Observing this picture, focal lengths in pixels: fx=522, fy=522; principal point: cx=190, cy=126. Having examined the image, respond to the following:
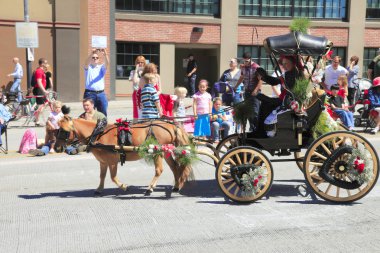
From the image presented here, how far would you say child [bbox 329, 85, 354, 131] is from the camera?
13281mm

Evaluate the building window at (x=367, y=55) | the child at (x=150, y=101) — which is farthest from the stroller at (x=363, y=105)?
the building window at (x=367, y=55)

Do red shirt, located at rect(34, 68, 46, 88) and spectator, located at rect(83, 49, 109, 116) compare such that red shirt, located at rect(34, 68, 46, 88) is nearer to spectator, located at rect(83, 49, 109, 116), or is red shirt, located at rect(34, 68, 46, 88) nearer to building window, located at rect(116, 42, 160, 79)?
spectator, located at rect(83, 49, 109, 116)

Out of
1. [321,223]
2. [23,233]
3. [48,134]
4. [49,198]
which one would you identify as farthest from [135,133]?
[48,134]

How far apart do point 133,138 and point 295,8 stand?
2222 centimetres

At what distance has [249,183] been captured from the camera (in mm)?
6926

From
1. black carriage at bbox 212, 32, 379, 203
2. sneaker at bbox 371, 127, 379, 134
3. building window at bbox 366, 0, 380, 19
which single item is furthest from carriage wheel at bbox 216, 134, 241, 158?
building window at bbox 366, 0, 380, 19

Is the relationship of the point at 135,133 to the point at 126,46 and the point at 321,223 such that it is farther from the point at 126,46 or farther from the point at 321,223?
the point at 126,46

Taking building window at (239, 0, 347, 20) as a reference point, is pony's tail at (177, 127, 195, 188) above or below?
below

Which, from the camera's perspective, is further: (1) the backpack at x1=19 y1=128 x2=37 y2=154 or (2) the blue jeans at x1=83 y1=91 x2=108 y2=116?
(2) the blue jeans at x1=83 y1=91 x2=108 y2=116

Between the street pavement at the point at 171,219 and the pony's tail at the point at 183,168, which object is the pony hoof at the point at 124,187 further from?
the pony's tail at the point at 183,168

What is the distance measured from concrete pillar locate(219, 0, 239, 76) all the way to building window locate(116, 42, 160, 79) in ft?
11.2

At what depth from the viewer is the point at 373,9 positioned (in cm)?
2905

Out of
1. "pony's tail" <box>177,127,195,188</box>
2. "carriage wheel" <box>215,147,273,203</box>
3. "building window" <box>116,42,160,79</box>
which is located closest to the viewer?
"carriage wheel" <box>215,147,273,203</box>

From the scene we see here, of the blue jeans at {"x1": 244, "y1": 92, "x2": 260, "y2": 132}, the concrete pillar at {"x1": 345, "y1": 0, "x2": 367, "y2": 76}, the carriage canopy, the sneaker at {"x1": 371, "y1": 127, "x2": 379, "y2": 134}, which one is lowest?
the sneaker at {"x1": 371, "y1": 127, "x2": 379, "y2": 134}
